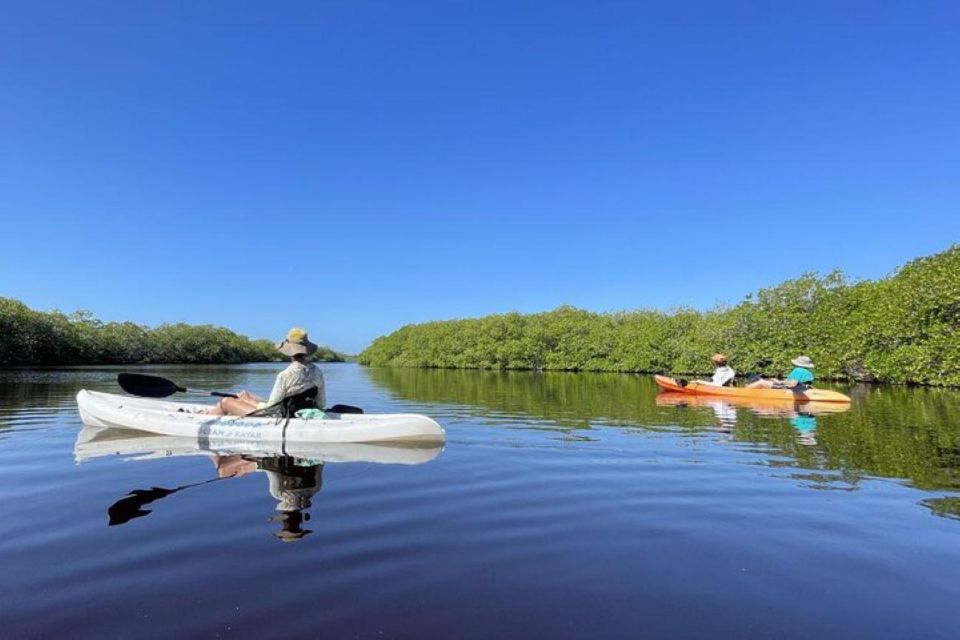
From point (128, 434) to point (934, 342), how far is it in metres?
35.9

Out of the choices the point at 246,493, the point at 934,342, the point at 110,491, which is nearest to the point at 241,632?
the point at 246,493

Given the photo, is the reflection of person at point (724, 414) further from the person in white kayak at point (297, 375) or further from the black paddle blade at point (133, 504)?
the black paddle blade at point (133, 504)

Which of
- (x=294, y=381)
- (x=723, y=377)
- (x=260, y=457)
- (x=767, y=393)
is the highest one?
(x=294, y=381)

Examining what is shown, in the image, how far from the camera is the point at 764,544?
504cm

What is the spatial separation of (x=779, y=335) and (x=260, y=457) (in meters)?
43.6

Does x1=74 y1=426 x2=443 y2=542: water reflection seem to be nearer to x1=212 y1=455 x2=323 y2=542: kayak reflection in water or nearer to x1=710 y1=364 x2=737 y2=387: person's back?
x1=212 y1=455 x2=323 y2=542: kayak reflection in water

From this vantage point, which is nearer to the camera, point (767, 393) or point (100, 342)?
point (767, 393)

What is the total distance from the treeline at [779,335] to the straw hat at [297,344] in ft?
107

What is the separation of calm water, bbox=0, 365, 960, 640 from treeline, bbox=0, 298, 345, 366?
5088 cm

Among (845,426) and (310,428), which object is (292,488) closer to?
(310,428)

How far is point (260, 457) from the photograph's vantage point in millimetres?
8844

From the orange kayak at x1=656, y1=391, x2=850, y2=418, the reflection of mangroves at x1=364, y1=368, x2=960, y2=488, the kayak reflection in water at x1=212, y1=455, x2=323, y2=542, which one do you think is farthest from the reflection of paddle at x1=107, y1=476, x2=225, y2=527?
the orange kayak at x1=656, y1=391, x2=850, y2=418

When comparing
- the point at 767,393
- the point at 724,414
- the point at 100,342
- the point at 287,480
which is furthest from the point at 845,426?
the point at 100,342

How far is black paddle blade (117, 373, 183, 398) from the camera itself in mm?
11998
